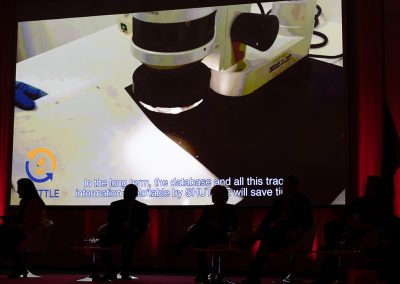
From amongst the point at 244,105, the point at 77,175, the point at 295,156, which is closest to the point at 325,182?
the point at 295,156

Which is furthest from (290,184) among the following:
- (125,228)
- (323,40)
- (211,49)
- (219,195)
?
(211,49)

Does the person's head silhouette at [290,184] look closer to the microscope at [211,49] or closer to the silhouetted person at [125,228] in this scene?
the silhouetted person at [125,228]

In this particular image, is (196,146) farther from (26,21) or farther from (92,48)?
(26,21)

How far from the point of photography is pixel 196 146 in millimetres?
6996

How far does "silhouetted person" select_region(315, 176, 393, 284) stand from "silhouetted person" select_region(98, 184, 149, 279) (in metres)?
1.86

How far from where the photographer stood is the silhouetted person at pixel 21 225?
6172 millimetres

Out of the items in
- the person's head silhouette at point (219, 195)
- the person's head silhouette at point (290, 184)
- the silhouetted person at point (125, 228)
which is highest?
the person's head silhouette at point (290, 184)

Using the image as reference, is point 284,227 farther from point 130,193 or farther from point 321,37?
point 321,37

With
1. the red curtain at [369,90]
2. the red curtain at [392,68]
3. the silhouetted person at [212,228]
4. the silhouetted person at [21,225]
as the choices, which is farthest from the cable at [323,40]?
the silhouetted person at [21,225]

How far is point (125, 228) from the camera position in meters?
6.05

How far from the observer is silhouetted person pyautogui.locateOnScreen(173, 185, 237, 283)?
5551 mm

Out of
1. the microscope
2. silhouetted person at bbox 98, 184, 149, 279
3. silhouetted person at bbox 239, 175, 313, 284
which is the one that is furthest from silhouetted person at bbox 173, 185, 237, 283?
the microscope

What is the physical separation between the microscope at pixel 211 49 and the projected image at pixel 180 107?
0.01 metres

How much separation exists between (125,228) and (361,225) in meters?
2.21
